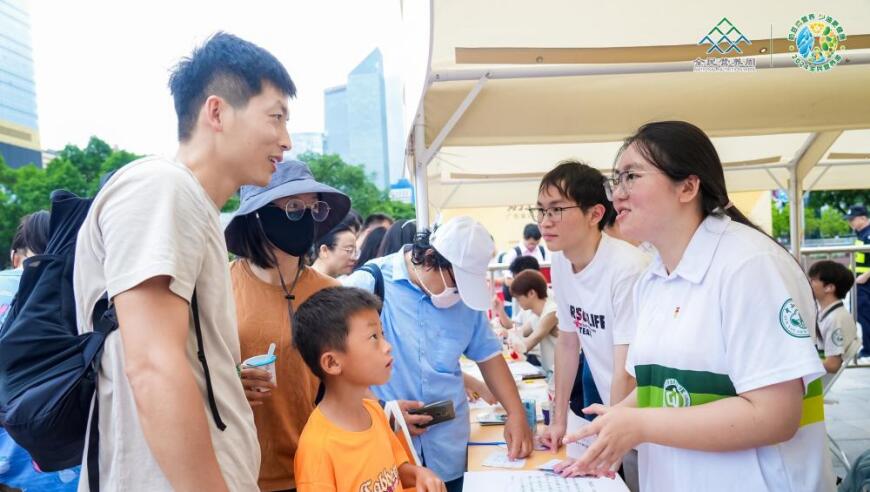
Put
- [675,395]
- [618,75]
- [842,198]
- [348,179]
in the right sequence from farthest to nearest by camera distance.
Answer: [348,179] < [842,198] < [618,75] < [675,395]

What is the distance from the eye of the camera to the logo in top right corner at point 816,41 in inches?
120

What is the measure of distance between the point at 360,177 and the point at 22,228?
3696 cm

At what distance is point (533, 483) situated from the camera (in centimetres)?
184

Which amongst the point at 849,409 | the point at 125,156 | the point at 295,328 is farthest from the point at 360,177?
→ the point at 295,328

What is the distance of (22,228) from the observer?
346cm

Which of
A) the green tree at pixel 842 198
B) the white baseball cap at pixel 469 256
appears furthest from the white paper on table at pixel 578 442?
the green tree at pixel 842 198

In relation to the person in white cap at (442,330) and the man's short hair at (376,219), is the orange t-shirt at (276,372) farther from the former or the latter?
the man's short hair at (376,219)

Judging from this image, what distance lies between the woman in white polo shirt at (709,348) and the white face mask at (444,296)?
2.95ft

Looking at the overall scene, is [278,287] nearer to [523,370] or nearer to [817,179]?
[523,370]

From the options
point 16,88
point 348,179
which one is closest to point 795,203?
point 348,179

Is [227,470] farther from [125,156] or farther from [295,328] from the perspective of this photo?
[125,156]

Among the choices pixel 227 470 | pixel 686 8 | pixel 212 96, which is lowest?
pixel 227 470

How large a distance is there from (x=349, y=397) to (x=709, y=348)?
3.38 ft

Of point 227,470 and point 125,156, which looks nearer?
point 227,470
